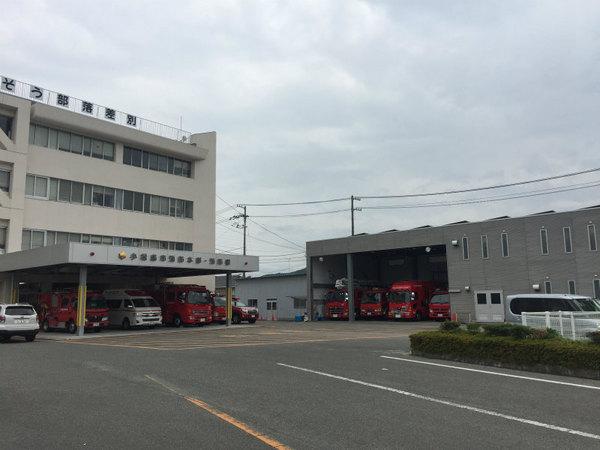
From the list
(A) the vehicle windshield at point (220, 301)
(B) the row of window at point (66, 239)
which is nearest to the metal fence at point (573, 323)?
(B) the row of window at point (66, 239)

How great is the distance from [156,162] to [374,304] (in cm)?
1919

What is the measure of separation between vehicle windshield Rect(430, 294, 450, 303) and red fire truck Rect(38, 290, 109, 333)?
21276mm

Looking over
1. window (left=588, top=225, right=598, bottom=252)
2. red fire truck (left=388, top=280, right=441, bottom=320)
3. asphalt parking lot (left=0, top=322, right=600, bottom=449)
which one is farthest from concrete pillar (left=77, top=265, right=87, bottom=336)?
window (left=588, top=225, right=598, bottom=252)

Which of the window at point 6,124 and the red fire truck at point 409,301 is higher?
Answer: the window at point 6,124

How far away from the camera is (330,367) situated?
1268 centimetres

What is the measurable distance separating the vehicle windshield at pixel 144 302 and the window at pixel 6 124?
467 inches

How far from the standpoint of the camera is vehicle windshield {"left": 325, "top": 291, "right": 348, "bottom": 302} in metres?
42.9

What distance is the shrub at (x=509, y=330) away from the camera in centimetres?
1388

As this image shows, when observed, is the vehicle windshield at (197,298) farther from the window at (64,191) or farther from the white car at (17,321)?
the white car at (17,321)

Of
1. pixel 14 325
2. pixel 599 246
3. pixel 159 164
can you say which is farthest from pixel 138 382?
pixel 159 164

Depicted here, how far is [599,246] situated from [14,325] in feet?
94.3

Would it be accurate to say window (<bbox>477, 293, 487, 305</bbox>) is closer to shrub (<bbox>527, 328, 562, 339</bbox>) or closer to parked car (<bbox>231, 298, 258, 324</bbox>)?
parked car (<bbox>231, 298, 258, 324</bbox>)

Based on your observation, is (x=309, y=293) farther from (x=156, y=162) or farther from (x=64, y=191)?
(x=64, y=191)

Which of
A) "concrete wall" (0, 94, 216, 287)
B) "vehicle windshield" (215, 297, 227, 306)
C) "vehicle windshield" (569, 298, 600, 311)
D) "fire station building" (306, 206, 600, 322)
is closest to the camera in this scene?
"vehicle windshield" (569, 298, 600, 311)
